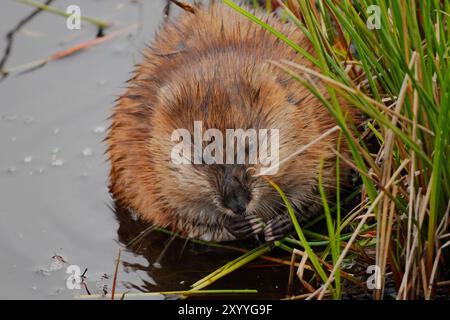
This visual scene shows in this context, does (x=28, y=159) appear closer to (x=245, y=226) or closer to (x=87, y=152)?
(x=87, y=152)

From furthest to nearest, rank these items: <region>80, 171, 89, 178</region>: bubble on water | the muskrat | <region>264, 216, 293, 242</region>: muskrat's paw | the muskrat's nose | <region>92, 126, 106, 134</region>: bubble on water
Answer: <region>92, 126, 106, 134</region>: bubble on water → <region>80, 171, 89, 178</region>: bubble on water → <region>264, 216, 293, 242</region>: muskrat's paw → the muskrat → the muskrat's nose

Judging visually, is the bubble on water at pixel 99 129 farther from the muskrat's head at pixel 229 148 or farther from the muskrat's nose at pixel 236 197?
the muskrat's nose at pixel 236 197

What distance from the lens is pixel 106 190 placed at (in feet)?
14.3

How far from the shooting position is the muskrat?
3.55 metres

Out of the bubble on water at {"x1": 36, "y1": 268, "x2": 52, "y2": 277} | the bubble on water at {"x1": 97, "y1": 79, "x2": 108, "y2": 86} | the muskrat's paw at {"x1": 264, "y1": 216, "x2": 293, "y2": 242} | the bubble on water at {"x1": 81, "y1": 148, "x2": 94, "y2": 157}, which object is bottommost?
the bubble on water at {"x1": 36, "y1": 268, "x2": 52, "y2": 277}

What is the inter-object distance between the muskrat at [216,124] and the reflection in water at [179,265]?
8 cm

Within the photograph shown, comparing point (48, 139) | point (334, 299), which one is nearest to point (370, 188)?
point (334, 299)

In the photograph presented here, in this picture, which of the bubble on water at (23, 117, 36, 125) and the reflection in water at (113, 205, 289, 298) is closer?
the reflection in water at (113, 205, 289, 298)

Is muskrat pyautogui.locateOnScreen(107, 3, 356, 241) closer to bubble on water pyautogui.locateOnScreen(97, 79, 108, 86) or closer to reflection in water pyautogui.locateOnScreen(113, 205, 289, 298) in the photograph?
reflection in water pyautogui.locateOnScreen(113, 205, 289, 298)

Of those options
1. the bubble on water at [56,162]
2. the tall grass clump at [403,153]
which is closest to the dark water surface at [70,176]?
the bubble on water at [56,162]

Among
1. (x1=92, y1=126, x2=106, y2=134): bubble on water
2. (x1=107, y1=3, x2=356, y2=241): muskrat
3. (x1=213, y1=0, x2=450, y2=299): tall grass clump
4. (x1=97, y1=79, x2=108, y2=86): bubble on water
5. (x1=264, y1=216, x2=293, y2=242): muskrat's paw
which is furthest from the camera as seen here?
(x1=97, y1=79, x2=108, y2=86): bubble on water

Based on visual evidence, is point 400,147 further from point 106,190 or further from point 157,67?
point 106,190

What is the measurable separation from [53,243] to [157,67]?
37.1 inches

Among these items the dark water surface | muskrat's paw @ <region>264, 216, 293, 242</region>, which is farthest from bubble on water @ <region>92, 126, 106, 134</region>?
muskrat's paw @ <region>264, 216, 293, 242</region>
